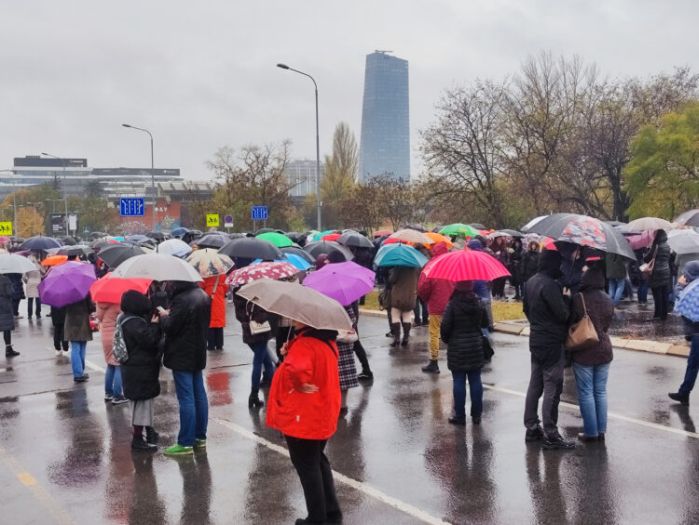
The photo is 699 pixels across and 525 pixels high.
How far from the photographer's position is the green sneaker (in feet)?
25.5

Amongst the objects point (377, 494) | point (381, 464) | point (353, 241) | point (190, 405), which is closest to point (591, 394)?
point (381, 464)

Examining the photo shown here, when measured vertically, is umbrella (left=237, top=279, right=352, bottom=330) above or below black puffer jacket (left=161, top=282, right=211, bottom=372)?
above

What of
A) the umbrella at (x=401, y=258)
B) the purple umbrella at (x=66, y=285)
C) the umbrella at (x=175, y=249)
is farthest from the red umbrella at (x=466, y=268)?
the umbrella at (x=175, y=249)

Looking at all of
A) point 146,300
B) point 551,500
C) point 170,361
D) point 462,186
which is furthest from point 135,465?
point 462,186

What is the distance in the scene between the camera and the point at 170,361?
7.56m

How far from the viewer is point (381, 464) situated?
7406 millimetres

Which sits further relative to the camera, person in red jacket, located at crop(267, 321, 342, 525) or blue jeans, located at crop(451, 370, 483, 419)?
blue jeans, located at crop(451, 370, 483, 419)

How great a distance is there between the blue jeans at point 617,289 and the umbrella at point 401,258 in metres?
7.32

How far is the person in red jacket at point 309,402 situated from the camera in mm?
5508

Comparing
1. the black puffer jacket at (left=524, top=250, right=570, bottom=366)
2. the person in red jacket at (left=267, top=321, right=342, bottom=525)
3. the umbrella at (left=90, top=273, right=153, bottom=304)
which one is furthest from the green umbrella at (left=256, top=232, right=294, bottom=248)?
the person in red jacket at (left=267, top=321, right=342, bottom=525)

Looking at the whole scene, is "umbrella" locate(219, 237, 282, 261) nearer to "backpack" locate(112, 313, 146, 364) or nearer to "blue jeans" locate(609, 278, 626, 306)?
"backpack" locate(112, 313, 146, 364)

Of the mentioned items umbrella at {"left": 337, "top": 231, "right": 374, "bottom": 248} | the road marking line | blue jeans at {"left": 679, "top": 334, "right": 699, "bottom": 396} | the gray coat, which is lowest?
the road marking line

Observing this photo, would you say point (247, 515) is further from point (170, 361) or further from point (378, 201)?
point (378, 201)

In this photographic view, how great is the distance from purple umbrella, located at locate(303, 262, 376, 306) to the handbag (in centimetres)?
222
